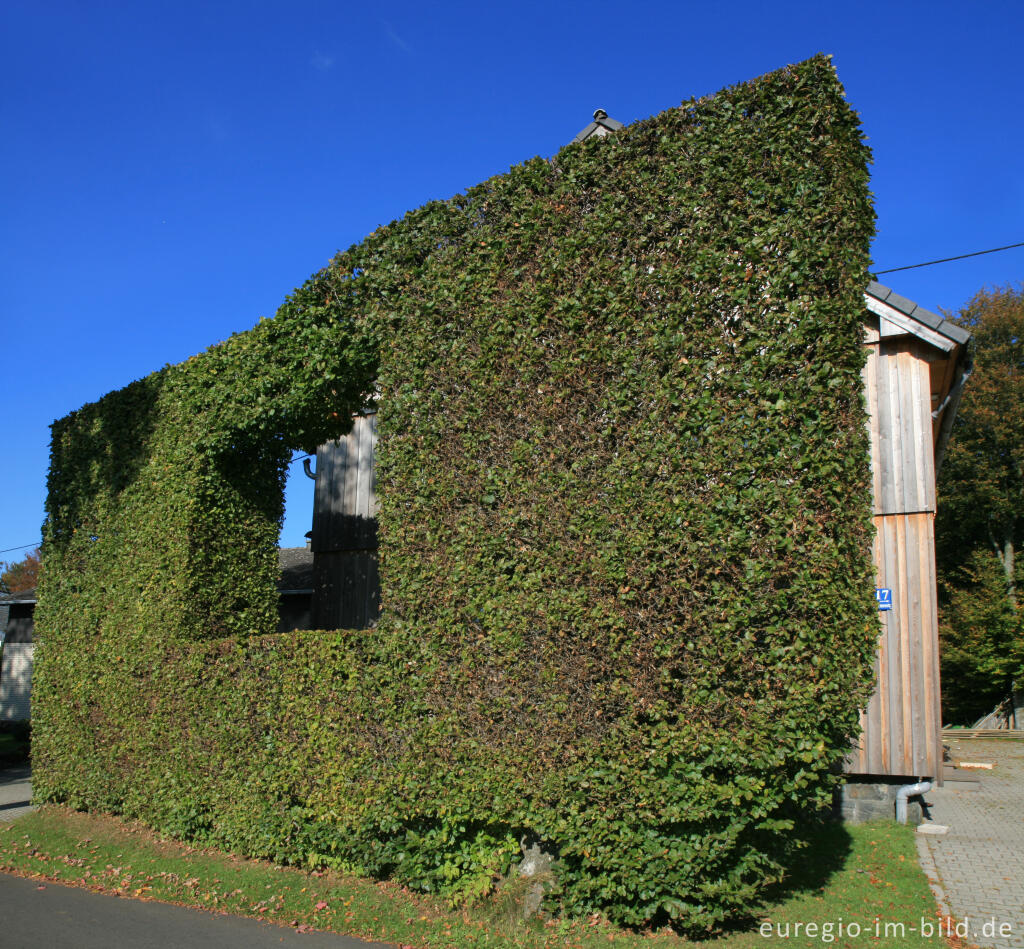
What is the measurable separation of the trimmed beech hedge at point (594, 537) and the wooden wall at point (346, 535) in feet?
18.4

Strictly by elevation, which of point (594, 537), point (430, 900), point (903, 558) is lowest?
point (430, 900)

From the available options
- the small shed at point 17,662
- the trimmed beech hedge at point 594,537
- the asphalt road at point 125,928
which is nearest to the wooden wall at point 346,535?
the trimmed beech hedge at point 594,537

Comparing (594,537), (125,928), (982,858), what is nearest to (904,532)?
(982,858)

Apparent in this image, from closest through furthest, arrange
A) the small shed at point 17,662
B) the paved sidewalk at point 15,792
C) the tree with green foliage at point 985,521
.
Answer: the paved sidewalk at point 15,792, the small shed at point 17,662, the tree with green foliage at point 985,521

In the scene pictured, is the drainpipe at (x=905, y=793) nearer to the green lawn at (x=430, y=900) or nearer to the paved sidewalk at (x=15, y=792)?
the green lawn at (x=430, y=900)

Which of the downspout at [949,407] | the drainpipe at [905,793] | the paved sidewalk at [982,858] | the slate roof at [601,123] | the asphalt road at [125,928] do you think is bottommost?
the asphalt road at [125,928]

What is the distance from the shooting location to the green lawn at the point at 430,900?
5.18m

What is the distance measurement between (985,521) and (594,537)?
996 inches

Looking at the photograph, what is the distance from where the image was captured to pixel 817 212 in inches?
203

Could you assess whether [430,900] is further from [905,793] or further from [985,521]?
[985,521]

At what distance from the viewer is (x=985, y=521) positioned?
25.5m

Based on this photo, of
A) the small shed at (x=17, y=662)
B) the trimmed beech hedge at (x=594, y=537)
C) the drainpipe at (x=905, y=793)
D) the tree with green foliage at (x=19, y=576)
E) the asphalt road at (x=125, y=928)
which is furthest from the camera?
the tree with green foliage at (x=19, y=576)

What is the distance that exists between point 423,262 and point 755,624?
436 cm

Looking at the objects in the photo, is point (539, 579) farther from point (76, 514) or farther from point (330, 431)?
point (76, 514)
